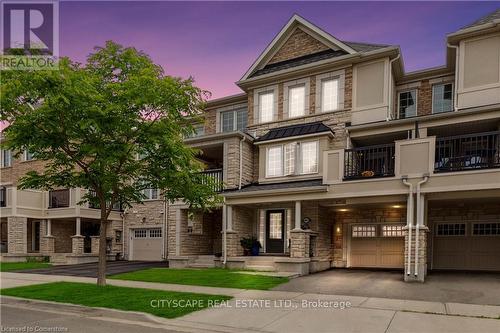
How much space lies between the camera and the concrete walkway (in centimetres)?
754

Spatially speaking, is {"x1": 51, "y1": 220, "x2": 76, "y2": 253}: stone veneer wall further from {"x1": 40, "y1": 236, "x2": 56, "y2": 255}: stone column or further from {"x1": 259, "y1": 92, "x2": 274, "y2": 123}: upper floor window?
{"x1": 259, "y1": 92, "x2": 274, "y2": 123}: upper floor window

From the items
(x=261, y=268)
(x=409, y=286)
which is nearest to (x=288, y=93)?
(x=261, y=268)

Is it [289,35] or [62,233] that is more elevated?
[289,35]

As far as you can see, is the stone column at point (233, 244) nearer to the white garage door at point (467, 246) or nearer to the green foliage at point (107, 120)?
the green foliage at point (107, 120)

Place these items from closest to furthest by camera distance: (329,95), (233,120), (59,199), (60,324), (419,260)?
1. (60,324)
2. (419,260)
3. (329,95)
4. (233,120)
5. (59,199)

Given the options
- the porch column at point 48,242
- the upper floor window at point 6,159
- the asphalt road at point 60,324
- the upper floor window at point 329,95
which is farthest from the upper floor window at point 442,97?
the upper floor window at point 6,159

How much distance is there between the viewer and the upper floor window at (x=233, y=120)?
21.7 meters

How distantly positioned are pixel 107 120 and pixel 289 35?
1262 cm

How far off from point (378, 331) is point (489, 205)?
38.0 feet

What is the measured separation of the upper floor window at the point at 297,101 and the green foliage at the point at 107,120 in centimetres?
783

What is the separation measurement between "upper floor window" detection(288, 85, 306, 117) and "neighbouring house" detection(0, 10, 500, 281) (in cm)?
6

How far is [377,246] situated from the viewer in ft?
58.4

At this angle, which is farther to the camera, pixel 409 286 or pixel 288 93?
pixel 288 93

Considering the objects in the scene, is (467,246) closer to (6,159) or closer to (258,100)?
(258,100)
